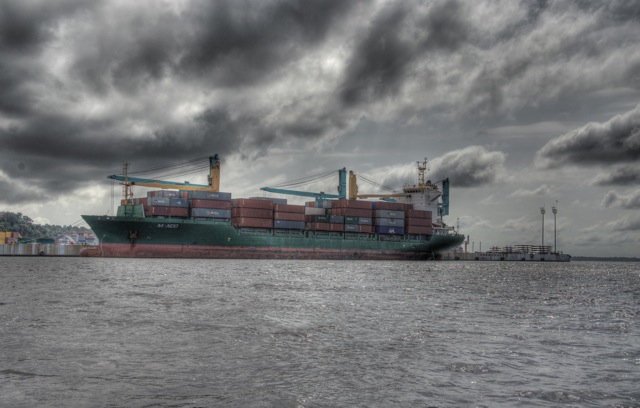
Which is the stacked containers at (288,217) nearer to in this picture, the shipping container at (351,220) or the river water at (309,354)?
the shipping container at (351,220)

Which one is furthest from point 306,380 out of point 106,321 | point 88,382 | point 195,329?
point 106,321

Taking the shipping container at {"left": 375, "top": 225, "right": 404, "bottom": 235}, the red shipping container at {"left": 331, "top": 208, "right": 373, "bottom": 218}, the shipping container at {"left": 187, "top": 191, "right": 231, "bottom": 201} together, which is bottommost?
the shipping container at {"left": 375, "top": 225, "right": 404, "bottom": 235}

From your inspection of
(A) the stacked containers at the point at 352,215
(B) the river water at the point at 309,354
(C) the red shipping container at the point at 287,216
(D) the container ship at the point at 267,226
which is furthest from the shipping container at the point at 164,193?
(B) the river water at the point at 309,354

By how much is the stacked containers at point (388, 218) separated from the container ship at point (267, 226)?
7.4 inches

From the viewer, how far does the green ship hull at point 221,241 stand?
78750 millimetres

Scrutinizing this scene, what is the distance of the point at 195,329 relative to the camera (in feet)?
54.7

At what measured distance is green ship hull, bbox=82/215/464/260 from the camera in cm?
7875

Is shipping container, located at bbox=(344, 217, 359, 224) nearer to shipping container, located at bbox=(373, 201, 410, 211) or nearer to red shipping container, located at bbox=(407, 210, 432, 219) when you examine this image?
shipping container, located at bbox=(373, 201, 410, 211)

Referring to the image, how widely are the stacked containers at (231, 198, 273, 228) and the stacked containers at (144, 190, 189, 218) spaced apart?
845 cm

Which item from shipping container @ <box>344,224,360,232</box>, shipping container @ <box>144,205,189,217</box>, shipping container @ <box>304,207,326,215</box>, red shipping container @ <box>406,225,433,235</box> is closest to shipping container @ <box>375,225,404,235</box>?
red shipping container @ <box>406,225,433,235</box>

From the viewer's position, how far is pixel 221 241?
273 feet

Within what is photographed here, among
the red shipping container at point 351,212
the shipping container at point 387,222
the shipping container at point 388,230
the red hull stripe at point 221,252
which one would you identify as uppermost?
the red shipping container at point 351,212

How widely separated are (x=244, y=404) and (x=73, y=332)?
29.9 ft

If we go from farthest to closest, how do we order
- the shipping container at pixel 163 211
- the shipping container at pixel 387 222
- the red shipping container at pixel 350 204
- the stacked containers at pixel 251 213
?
the shipping container at pixel 387 222 < the red shipping container at pixel 350 204 < the stacked containers at pixel 251 213 < the shipping container at pixel 163 211
